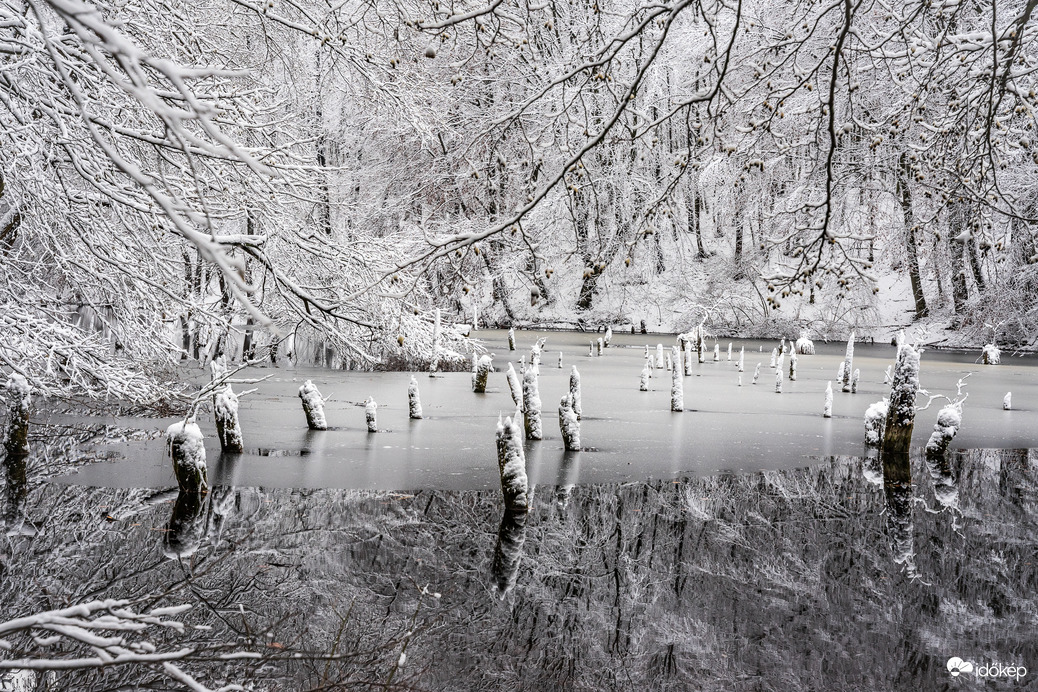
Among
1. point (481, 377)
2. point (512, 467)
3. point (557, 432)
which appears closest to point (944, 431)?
point (557, 432)

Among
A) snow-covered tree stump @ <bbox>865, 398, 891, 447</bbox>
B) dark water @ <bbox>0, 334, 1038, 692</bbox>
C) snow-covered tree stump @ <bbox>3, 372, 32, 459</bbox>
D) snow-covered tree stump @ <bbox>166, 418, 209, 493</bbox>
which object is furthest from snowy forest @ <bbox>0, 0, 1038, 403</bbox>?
snow-covered tree stump @ <bbox>865, 398, 891, 447</bbox>

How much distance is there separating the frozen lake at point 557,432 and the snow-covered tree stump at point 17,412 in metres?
0.97

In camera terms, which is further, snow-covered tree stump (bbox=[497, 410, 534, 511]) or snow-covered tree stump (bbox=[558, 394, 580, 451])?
snow-covered tree stump (bbox=[558, 394, 580, 451])

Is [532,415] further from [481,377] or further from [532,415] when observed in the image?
[481,377]

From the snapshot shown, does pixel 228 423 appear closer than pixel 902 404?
Yes

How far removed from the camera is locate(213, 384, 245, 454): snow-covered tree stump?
10.1m

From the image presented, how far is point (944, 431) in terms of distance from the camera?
1073cm

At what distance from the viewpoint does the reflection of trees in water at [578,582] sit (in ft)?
17.6

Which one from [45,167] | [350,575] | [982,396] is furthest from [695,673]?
[982,396]

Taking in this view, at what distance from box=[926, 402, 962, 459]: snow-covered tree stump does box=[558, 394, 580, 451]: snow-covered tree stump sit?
4.52 metres

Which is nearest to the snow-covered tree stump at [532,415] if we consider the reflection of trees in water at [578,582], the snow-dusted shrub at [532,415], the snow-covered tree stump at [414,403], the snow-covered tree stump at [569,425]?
the snow-dusted shrub at [532,415]

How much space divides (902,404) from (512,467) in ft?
18.8

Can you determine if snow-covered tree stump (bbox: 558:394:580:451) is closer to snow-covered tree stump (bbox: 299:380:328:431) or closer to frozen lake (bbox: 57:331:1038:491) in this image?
frozen lake (bbox: 57:331:1038:491)

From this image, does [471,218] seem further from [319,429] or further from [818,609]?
[818,609]
